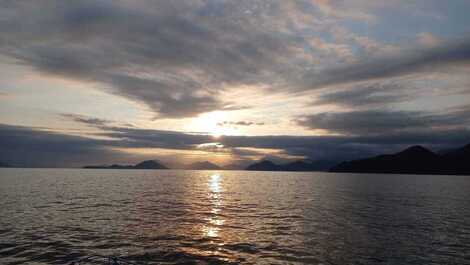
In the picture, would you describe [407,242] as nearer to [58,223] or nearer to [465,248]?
[465,248]

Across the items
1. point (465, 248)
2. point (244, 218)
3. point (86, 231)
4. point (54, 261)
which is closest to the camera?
point (54, 261)

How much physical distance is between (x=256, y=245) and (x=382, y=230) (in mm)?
19663

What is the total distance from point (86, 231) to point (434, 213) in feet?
195

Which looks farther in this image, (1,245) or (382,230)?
(382,230)

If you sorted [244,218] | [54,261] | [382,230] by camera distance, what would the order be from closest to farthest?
[54,261] < [382,230] < [244,218]

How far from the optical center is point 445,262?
88.2ft

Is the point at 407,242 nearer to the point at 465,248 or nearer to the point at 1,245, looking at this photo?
the point at 465,248

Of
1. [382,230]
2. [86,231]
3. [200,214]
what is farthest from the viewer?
[200,214]

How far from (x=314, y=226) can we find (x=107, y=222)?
29429mm

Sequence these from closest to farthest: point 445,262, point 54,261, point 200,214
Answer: point 54,261 → point 445,262 → point 200,214

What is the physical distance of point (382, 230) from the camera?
3994 cm

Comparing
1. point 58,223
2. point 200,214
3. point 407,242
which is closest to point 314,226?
point 407,242

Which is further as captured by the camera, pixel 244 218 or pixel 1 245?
pixel 244 218

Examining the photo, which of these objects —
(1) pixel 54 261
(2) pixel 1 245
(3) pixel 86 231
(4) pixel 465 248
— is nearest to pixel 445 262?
(4) pixel 465 248
